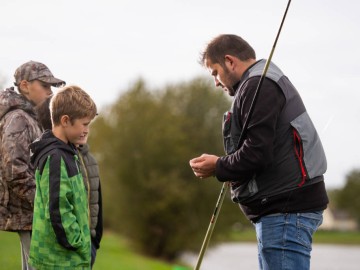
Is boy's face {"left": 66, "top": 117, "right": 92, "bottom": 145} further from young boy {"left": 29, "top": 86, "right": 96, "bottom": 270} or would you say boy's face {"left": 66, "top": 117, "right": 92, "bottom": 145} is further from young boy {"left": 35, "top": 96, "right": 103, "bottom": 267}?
young boy {"left": 35, "top": 96, "right": 103, "bottom": 267}

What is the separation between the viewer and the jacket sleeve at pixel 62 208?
153 inches

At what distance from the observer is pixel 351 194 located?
3536 inches

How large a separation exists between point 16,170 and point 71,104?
0.99m

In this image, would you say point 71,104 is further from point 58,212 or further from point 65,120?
point 58,212

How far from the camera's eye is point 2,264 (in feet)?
39.3

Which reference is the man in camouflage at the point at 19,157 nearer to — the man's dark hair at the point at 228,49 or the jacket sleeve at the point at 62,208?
the jacket sleeve at the point at 62,208

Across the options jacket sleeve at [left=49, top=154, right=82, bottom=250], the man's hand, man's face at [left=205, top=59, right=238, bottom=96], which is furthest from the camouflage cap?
the man's hand

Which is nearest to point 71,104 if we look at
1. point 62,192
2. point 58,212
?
point 62,192

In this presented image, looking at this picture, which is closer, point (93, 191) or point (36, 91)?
point (93, 191)

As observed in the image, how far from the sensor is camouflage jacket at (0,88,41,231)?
4.77 meters

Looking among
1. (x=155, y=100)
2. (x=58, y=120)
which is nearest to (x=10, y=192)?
(x=58, y=120)

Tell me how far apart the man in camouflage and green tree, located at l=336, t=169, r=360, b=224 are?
83.3 metres

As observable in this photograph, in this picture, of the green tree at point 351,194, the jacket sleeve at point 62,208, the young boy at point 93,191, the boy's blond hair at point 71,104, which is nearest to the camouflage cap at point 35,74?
the young boy at point 93,191

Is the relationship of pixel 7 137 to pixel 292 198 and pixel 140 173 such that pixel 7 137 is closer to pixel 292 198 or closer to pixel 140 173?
pixel 292 198
